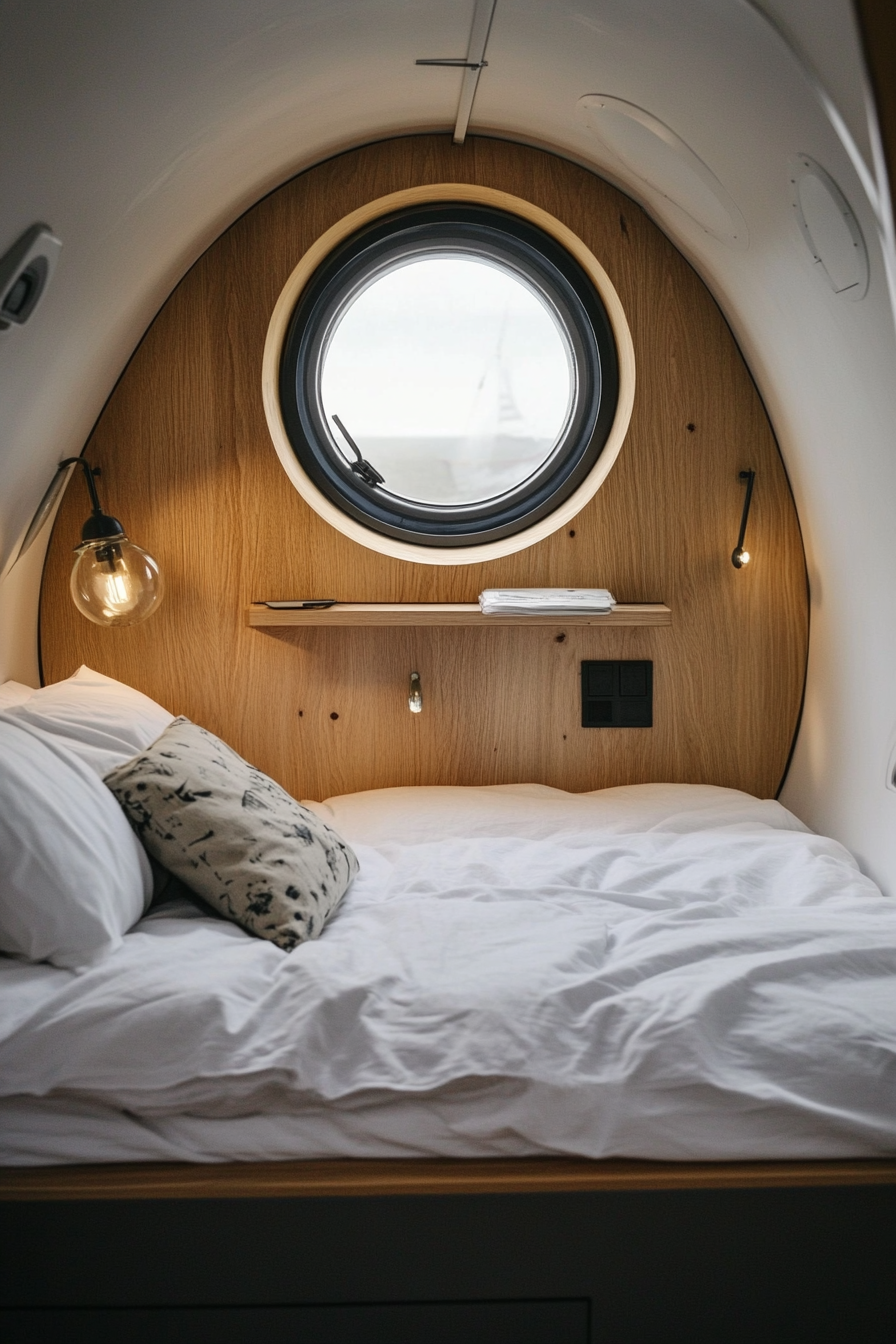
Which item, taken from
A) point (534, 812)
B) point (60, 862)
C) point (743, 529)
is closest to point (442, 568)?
point (534, 812)

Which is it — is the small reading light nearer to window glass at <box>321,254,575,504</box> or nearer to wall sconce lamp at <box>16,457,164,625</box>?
wall sconce lamp at <box>16,457,164,625</box>

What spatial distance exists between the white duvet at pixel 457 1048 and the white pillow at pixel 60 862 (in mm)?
45

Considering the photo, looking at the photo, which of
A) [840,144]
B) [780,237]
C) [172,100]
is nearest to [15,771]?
[172,100]

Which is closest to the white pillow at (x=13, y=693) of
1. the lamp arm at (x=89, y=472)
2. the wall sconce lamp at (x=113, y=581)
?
the wall sconce lamp at (x=113, y=581)

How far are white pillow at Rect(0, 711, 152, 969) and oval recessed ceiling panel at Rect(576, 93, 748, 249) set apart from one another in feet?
5.41

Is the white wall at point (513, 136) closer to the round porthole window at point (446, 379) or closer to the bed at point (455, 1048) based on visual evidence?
the round porthole window at point (446, 379)

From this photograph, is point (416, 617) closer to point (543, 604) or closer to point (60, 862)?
point (543, 604)

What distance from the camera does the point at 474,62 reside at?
6.07 ft

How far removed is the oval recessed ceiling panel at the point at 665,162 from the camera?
1812 millimetres

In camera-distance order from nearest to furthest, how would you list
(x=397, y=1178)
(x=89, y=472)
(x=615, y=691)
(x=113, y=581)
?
(x=397, y=1178) → (x=89, y=472) → (x=113, y=581) → (x=615, y=691)

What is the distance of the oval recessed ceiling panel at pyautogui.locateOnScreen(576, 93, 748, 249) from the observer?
1812 mm

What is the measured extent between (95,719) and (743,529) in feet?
5.32

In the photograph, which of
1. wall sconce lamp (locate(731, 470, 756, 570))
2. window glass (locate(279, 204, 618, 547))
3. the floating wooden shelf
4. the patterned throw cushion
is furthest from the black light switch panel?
the patterned throw cushion

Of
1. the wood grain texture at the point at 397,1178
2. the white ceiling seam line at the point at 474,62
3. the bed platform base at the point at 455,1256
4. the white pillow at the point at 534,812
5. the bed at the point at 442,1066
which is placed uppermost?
the white ceiling seam line at the point at 474,62
